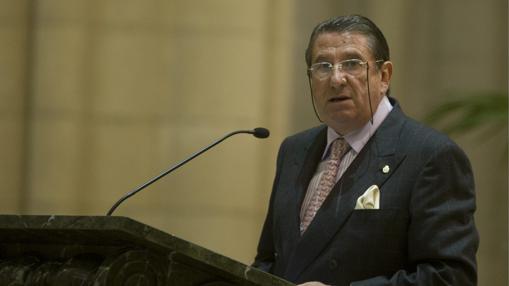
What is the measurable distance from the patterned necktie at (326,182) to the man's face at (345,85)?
2.2 inches

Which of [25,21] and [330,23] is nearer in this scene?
[330,23]

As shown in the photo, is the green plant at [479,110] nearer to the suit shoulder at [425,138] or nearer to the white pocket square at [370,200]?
the suit shoulder at [425,138]

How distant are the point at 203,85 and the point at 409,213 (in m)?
3.29

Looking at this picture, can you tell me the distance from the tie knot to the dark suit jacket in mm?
103

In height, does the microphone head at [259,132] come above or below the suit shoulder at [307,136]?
above

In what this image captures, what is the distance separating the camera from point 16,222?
9.84 feet

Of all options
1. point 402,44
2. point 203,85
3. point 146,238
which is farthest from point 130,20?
point 146,238

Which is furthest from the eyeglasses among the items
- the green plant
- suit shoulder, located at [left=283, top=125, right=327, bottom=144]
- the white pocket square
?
the green plant

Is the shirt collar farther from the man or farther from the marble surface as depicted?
the marble surface

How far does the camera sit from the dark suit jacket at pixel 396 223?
3463mm

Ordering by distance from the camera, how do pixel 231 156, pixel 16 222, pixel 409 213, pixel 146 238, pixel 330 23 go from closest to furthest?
pixel 146 238 → pixel 16 222 → pixel 409 213 → pixel 330 23 → pixel 231 156

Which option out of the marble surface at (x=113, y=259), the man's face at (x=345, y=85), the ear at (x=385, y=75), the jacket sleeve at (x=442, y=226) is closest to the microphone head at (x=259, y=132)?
the man's face at (x=345, y=85)

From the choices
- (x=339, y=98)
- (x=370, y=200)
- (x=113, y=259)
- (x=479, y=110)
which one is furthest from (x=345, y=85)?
Answer: (x=479, y=110)

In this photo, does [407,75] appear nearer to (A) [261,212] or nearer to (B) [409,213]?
(A) [261,212]
